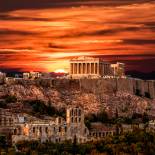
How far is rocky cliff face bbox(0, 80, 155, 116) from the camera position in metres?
71.5

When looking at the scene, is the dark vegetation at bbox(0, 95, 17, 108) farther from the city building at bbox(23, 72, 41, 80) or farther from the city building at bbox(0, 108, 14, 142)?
the city building at bbox(23, 72, 41, 80)

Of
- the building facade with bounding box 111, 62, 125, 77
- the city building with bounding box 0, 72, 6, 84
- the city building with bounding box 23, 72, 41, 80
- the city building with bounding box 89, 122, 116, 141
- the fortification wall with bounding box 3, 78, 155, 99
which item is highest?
the building facade with bounding box 111, 62, 125, 77

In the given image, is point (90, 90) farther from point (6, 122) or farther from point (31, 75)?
point (6, 122)

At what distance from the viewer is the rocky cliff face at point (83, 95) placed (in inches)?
2815

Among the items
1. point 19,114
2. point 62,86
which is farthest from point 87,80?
point 19,114

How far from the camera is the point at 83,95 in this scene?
2926 inches

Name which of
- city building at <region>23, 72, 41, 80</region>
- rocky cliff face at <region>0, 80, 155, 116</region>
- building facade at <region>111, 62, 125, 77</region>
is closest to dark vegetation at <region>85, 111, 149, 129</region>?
rocky cliff face at <region>0, 80, 155, 116</region>

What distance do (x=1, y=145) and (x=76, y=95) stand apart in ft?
59.4

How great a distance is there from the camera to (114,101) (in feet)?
245

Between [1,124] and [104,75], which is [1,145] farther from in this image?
[104,75]

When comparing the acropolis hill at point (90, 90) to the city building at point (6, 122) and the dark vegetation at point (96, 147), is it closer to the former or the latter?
A: the city building at point (6, 122)

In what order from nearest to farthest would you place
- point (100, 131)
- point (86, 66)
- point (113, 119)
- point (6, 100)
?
point (100, 131) < point (6, 100) < point (113, 119) < point (86, 66)

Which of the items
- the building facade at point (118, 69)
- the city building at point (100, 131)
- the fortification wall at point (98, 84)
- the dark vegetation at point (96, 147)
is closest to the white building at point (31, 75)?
the fortification wall at point (98, 84)

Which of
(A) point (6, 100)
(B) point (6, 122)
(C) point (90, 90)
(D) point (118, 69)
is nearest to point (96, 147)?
(B) point (6, 122)
